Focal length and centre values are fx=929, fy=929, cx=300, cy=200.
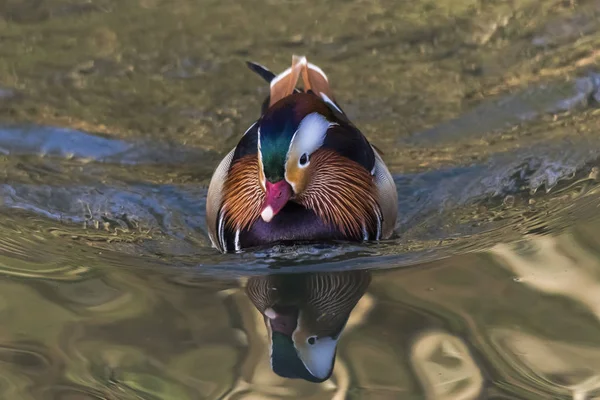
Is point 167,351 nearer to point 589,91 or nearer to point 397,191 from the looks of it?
point 397,191

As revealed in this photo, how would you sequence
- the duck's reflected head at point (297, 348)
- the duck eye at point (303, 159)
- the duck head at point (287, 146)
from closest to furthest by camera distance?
the duck's reflected head at point (297, 348)
the duck head at point (287, 146)
the duck eye at point (303, 159)

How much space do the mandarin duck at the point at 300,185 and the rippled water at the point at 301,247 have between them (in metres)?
0.14

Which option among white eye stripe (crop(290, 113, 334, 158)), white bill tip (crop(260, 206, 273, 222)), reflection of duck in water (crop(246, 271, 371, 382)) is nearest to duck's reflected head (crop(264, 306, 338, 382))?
reflection of duck in water (crop(246, 271, 371, 382))

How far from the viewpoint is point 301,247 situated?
3.99 metres

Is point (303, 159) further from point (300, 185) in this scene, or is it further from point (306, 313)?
point (306, 313)

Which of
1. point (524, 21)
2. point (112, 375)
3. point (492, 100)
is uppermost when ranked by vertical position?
point (524, 21)

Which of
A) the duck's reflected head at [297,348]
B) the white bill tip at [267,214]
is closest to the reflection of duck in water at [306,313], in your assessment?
the duck's reflected head at [297,348]

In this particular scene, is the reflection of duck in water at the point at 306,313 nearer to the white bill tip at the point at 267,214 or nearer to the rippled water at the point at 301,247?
the rippled water at the point at 301,247

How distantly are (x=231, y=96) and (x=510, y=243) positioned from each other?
2.63m

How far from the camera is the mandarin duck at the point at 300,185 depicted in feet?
12.5

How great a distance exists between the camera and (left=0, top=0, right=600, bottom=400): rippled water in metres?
3.11

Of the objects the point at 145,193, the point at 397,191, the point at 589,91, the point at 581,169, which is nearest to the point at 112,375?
the point at 145,193

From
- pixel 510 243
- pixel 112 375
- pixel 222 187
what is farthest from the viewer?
pixel 222 187

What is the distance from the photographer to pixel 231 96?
5984 millimetres
